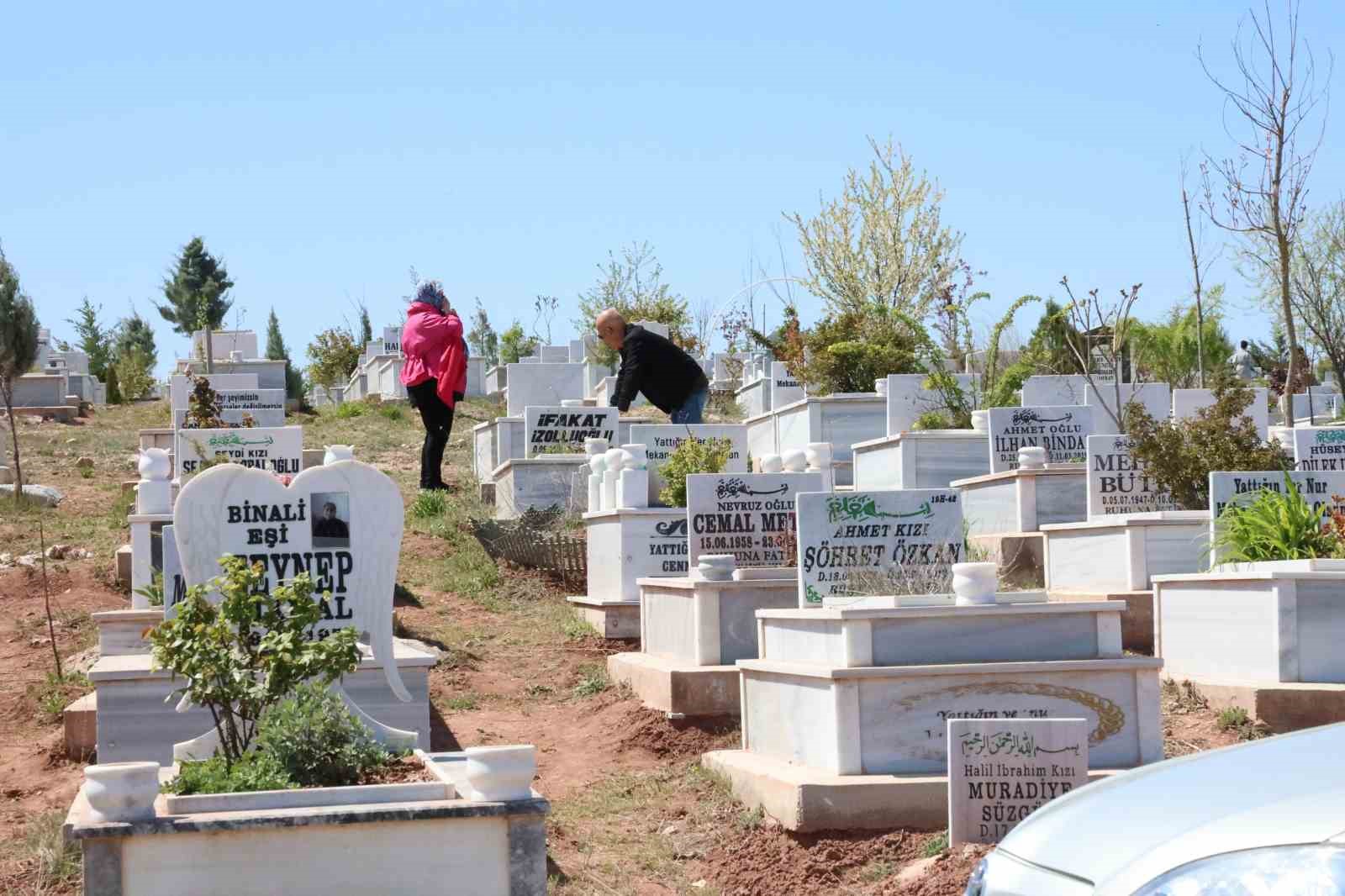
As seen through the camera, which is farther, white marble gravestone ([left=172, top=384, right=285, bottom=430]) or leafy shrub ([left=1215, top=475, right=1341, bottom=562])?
white marble gravestone ([left=172, top=384, right=285, bottom=430])

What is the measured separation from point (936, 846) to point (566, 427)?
11268 millimetres

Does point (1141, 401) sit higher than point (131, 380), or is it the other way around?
point (131, 380)

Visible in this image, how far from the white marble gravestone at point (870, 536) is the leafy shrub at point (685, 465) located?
3.60 metres

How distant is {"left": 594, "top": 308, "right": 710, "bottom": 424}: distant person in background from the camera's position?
1588cm

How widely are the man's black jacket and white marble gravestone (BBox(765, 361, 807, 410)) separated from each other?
5572 mm

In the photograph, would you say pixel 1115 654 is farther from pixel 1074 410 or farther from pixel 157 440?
pixel 157 440

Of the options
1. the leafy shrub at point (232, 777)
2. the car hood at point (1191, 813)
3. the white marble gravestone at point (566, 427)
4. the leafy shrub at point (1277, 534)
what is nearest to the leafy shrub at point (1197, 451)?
the leafy shrub at point (1277, 534)

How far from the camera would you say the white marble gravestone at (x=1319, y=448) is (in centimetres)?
1540

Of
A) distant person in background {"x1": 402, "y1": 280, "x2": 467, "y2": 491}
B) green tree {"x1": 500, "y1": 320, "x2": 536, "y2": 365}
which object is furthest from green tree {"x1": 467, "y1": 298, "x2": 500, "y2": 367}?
distant person in background {"x1": 402, "y1": 280, "x2": 467, "y2": 491}

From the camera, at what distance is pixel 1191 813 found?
135 inches

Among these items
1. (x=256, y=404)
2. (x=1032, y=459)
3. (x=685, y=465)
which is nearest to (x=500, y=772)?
(x=685, y=465)

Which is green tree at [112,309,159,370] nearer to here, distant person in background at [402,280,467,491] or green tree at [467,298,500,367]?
green tree at [467,298,500,367]

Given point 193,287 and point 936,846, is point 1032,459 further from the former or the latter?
point 193,287

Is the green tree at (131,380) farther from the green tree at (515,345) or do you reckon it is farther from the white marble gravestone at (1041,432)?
the white marble gravestone at (1041,432)
